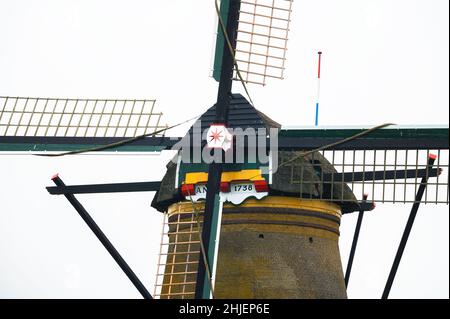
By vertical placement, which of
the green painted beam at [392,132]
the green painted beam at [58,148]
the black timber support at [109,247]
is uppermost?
the green painted beam at [58,148]

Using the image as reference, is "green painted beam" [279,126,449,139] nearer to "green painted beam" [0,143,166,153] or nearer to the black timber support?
"green painted beam" [0,143,166,153]

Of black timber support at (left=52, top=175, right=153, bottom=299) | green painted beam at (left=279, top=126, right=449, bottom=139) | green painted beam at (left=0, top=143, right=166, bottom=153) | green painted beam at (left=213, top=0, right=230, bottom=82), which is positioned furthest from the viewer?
green painted beam at (left=0, top=143, right=166, bottom=153)

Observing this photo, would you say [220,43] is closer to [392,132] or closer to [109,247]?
[392,132]

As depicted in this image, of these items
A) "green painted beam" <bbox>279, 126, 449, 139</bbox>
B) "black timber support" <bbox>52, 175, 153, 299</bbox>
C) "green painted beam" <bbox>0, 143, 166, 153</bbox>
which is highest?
"green painted beam" <bbox>0, 143, 166, 153</bbox>

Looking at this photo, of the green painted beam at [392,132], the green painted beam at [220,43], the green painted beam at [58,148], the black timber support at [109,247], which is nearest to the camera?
the green painted beam at [220,43]

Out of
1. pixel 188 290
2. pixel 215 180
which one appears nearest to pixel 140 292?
pixel 188 290

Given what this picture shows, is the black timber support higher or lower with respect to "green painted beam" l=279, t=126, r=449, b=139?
lower

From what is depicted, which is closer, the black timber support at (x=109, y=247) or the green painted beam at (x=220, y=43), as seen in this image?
the green painted beam at (x=220, y=43)

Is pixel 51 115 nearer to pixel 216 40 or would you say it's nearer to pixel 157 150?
pixel 157 150

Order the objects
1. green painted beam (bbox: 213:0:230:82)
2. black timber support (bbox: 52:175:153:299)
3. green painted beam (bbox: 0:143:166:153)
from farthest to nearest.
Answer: green painted beam (bbox: 0:143:166:153) < black timber support (bbox: 52:175:153:299) < green painted beam (bbox: 213:0:230:82)

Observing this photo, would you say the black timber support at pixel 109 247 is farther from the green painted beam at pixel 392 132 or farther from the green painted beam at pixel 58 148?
the green painted beam at pixel 392 132
